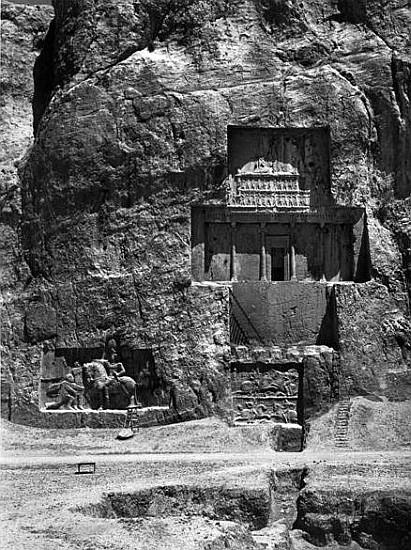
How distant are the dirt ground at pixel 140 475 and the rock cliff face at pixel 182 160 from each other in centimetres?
235

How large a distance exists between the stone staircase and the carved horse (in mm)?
6901

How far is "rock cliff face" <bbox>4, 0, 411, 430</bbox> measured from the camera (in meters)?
30.6

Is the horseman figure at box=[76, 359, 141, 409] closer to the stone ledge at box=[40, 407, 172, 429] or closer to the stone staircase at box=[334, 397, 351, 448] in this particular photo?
the stone ledge at box=[40, 407, 172, 429]

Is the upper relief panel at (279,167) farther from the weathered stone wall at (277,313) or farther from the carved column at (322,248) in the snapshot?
the weathered stone wall at (277,313)

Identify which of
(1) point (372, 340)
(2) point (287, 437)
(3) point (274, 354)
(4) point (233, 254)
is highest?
(4) point (233, 254)

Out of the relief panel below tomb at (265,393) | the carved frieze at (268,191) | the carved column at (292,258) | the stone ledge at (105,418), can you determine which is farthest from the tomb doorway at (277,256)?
the stone ledge at (105,418)

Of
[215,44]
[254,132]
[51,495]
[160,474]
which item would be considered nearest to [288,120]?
[254,132]

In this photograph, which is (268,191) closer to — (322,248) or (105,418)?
(322,248)

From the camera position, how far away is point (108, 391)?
30250mm

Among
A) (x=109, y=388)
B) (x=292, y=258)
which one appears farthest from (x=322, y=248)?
(x=109, y=388)

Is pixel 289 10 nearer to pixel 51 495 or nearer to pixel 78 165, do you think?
pixel 78 165

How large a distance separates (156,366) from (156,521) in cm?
1156

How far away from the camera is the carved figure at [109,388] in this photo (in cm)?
3019

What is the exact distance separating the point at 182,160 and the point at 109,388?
331 inches
